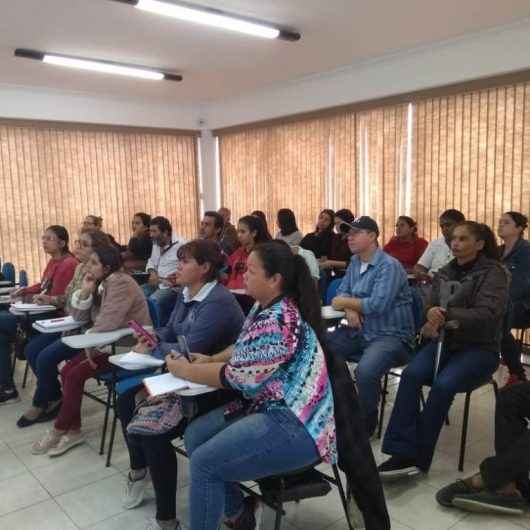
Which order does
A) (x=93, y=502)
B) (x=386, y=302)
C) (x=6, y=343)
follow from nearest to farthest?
(x=93, y=502), (x=386, y=302), (x=6, y=343)

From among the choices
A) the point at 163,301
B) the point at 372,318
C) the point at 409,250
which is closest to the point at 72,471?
the point at 163,301

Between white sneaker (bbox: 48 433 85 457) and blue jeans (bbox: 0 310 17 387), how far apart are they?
1065 mm

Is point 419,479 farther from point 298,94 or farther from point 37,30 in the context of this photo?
point 298,94

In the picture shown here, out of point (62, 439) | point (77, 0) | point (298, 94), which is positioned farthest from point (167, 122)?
point (62, 439)

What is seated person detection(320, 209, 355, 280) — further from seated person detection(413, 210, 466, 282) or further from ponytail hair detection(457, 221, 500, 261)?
ponytail hair detection(457, 221, 500, 261)

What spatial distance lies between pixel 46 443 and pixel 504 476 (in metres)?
2.38

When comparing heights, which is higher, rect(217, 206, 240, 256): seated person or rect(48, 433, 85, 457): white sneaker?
rect(217, 206, 240, 256): seated person

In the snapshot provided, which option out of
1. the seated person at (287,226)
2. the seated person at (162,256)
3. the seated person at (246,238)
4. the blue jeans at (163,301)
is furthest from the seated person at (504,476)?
the seated person at (287,226)

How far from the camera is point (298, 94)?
6.39 m

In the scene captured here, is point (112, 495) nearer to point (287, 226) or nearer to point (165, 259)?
point (165, 259)

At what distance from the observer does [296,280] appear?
1.79 meters

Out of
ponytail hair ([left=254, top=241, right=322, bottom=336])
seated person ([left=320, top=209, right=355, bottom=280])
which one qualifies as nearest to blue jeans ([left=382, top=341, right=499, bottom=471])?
ponytail hair ([left=254, top=241, right=322, bottom=336])

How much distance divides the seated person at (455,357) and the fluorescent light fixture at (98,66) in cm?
410

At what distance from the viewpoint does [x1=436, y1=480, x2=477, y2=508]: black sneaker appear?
231 cm
